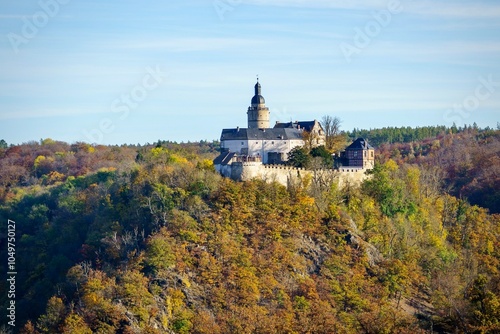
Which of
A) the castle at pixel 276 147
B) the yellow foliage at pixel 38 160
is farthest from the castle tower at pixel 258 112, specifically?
the yellow foliage at pixel 38 160

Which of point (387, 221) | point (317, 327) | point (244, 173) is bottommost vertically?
point (317, 327)

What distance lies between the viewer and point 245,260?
58938mm

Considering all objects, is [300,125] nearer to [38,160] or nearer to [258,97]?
[258,97]

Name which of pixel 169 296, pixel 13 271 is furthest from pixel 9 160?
pixel 169 296

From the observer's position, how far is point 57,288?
5984 cm

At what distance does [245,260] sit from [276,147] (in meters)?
14.3

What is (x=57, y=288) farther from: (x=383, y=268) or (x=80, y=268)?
(x=383, y=268)

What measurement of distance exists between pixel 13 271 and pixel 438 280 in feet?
110

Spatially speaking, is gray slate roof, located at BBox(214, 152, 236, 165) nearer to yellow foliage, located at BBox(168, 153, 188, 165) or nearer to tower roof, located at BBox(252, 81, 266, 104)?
yellow foliage, located at BBox(168, 153, 188, 165)

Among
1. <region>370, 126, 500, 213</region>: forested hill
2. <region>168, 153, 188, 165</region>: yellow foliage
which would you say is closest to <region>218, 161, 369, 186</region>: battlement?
<region>168, 153, 188, 165</region>: yellow foliage

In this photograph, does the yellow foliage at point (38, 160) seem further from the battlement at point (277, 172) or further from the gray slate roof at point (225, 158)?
the battlement at point (277, 172)

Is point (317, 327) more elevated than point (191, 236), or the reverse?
point (191, 236)

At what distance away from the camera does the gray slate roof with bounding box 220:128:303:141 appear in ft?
229

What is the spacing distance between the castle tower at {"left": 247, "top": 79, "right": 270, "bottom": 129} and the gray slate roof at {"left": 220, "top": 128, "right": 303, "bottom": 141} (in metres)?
2.69
